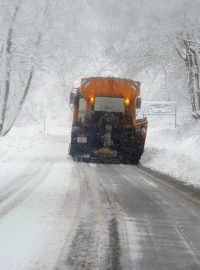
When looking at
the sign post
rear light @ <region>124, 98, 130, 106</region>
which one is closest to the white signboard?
the sign post

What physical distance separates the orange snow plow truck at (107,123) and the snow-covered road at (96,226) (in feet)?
22.2

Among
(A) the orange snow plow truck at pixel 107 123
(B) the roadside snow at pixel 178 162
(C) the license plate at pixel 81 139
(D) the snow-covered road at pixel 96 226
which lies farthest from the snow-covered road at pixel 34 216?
(A) the orange snow plow truck at pixel 107 123

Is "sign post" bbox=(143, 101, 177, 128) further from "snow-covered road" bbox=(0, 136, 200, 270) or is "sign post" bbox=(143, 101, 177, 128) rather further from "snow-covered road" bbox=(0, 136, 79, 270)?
"snow-covered road" bbox=(0, 136, 200, 270)

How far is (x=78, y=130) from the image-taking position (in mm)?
17906

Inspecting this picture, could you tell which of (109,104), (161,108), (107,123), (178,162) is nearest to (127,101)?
(109,104)

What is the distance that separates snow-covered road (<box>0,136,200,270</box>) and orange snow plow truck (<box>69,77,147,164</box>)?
6.77 m

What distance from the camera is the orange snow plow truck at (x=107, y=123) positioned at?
700 inches

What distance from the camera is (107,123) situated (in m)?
18.2

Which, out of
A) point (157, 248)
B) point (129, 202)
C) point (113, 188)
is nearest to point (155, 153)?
point (113, 188)

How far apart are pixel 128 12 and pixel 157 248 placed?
61.2 feet

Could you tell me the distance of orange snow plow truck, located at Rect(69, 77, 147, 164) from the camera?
1778 cm

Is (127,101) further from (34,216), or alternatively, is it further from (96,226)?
(96,226)

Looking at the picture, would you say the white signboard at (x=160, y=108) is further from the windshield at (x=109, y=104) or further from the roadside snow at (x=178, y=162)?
the windshield at (x=109, y=104)

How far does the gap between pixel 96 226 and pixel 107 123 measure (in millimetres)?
12135
